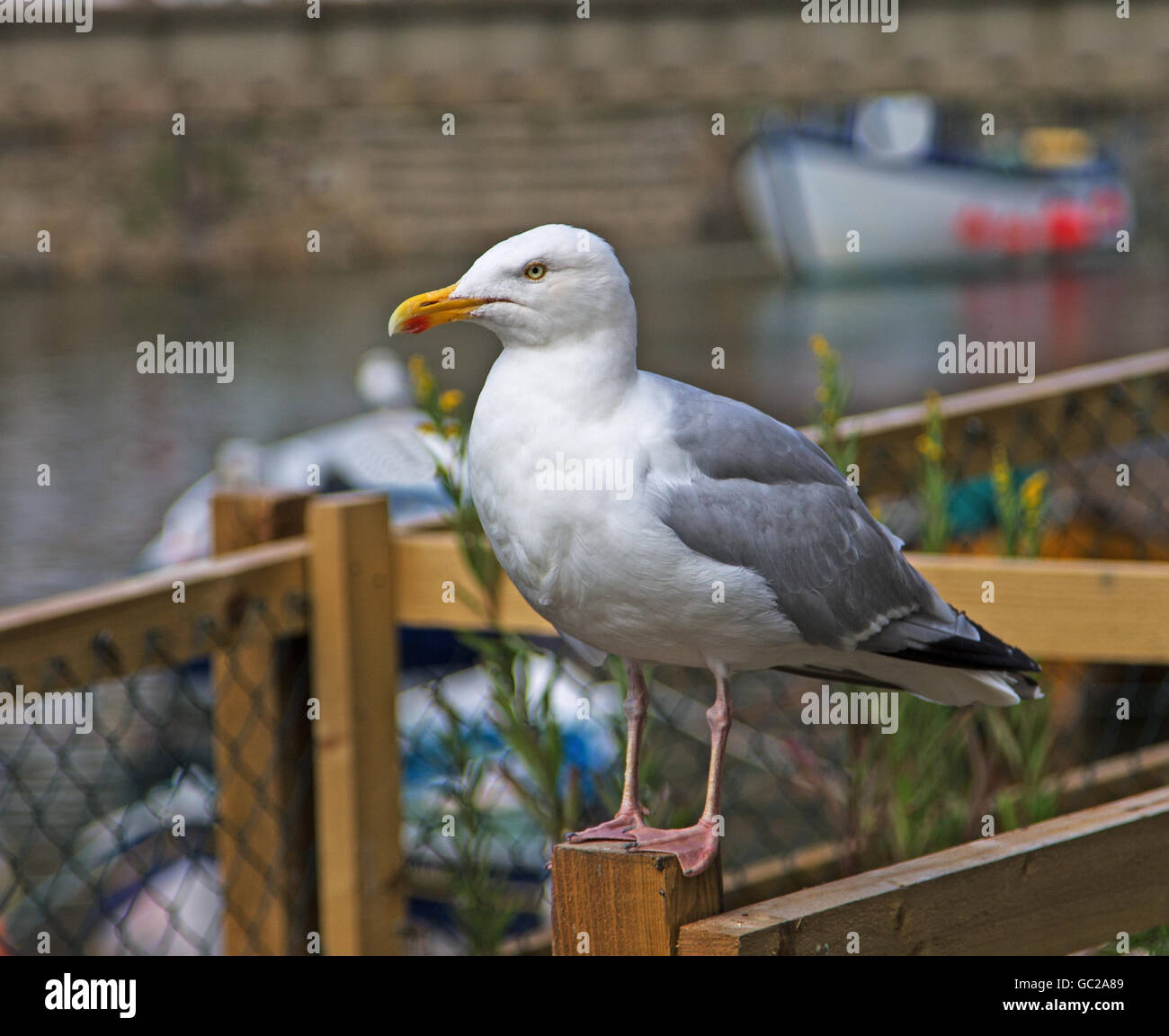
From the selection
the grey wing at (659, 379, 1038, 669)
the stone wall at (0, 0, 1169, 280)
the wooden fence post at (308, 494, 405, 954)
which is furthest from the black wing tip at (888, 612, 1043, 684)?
the stone wall at (0, 0, 1169, 280)

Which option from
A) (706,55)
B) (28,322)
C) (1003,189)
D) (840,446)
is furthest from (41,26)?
(840,446)

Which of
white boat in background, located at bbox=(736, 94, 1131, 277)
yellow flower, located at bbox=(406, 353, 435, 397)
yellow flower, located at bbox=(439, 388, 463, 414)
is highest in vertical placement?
white boat in background, located at bbox=(736, 94, 1131, 277)

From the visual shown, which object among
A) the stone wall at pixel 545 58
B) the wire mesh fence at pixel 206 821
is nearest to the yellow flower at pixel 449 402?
the wire mesh fence at pixel 206 821

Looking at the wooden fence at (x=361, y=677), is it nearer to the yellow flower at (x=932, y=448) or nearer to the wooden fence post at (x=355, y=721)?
the wooden fence post at (x=355, y=721)

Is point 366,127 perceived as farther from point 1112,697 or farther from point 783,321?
Result: point 1112,697

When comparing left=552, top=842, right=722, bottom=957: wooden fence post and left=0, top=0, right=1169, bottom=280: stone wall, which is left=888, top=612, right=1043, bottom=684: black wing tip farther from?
left=0, top=0, right=1169, bottom=280: stone wall

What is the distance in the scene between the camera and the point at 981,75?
18953 millimetres

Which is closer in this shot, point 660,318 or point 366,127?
point 660,318

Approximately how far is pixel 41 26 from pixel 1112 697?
1815 centimetres

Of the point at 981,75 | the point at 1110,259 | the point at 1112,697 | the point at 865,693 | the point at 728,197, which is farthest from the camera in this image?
the point at 728,197

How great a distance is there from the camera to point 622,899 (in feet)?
5.53

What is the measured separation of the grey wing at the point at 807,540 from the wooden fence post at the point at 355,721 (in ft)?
3.70

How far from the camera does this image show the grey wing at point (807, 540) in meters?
1.78

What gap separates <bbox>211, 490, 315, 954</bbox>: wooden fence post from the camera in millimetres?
2928
